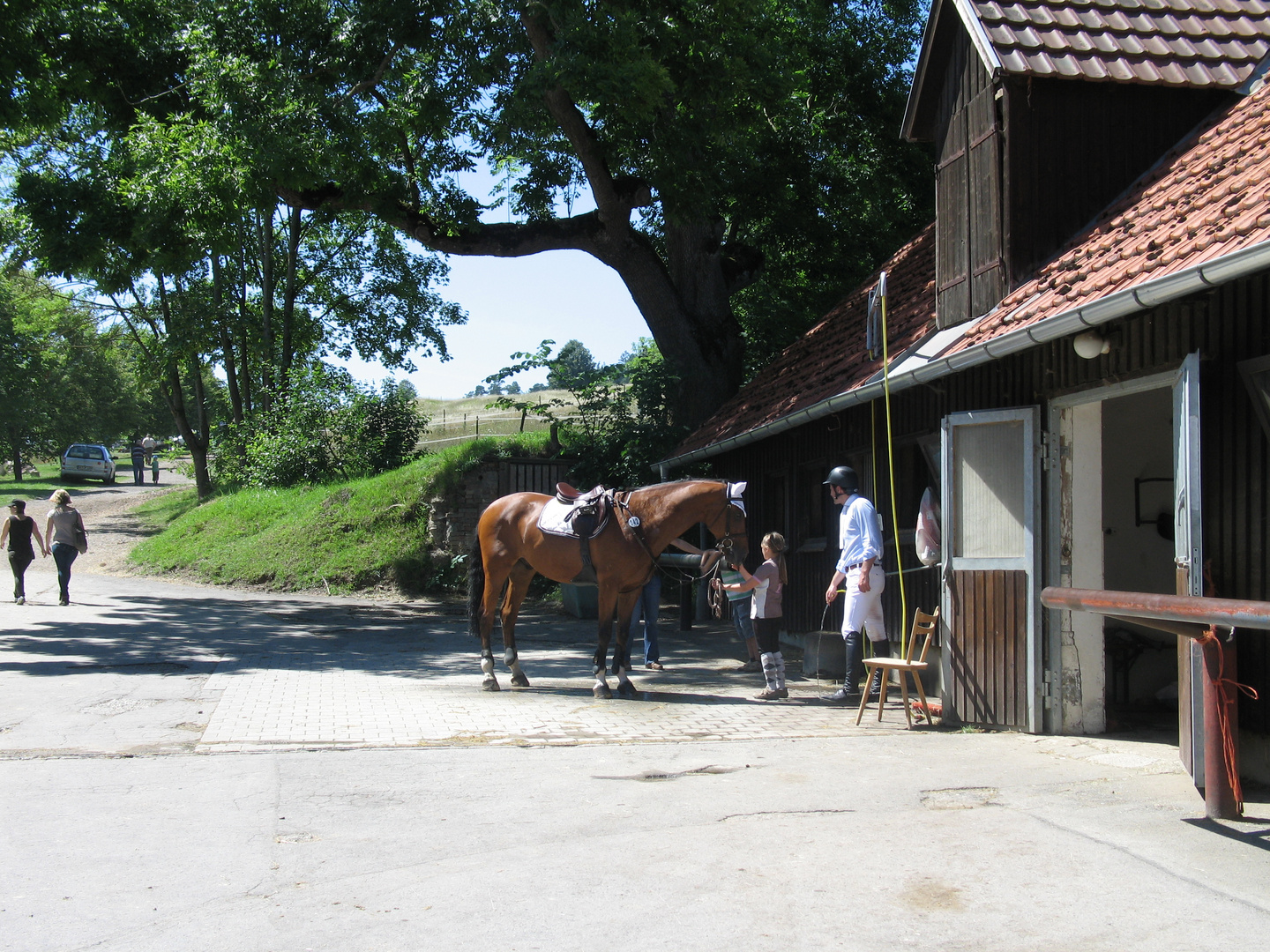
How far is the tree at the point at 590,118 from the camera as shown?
15.0 meters

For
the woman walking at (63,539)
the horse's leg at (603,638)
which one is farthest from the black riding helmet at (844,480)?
the woman walking at (63,539)

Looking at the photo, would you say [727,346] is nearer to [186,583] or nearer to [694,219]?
[694,219]

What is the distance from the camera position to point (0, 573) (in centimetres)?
2106

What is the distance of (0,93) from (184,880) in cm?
1258

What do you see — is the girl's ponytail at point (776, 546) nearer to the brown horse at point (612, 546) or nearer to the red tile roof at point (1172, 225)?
the brown horse at point (612, 546)

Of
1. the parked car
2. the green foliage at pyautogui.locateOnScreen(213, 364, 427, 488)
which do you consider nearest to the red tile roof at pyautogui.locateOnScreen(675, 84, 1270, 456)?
the green foliage at pyautogui.locateOnScreen(213, 364, 427, 488)

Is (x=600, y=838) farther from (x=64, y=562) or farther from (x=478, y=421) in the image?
(x=478, y=421)

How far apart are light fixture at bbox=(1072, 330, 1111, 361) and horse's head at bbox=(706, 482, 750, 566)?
3165 mm

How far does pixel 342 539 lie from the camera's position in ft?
→ 70.2

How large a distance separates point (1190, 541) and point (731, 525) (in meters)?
4.00

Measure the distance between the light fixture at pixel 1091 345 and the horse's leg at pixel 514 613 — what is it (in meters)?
5.48

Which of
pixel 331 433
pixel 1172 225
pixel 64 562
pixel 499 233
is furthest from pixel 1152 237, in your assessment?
pixel 331 433

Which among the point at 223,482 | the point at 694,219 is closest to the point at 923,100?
the point at 694,219

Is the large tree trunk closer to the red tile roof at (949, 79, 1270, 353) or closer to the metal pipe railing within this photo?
the red tile roof at (949, 79, 1270, 353)
